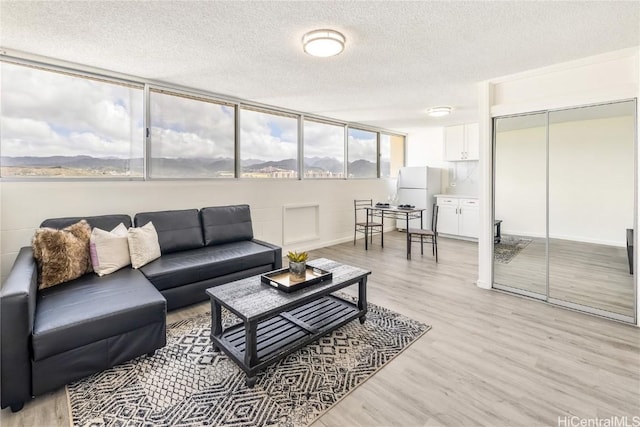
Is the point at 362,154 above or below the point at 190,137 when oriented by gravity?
above

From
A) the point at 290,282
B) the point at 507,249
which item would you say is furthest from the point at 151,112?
the point at 507,249

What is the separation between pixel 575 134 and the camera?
A: 3.02m

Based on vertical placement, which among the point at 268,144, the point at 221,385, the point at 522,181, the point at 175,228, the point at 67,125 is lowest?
the point at 221,385

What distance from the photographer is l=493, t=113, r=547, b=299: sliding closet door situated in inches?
129

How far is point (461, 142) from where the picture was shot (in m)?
6.39

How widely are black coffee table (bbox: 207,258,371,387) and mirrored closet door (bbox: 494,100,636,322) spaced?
2095 millimetres

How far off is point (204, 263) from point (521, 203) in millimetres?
3560

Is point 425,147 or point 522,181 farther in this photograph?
point 425,147

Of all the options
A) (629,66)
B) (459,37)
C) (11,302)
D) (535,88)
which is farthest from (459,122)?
(11,302)

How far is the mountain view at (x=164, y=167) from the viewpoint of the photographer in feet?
9.81

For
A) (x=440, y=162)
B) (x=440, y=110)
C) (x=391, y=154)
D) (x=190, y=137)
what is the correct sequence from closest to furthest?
(x=190, y=137) < (x=440, y=110) < (x=440, y=162) < (x=391, y=154)

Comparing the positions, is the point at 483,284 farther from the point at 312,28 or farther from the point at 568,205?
the point at 312,28

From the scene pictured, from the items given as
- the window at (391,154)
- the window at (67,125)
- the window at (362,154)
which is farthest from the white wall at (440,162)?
the window at (67,125)

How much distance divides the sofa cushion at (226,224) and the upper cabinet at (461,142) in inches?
186
